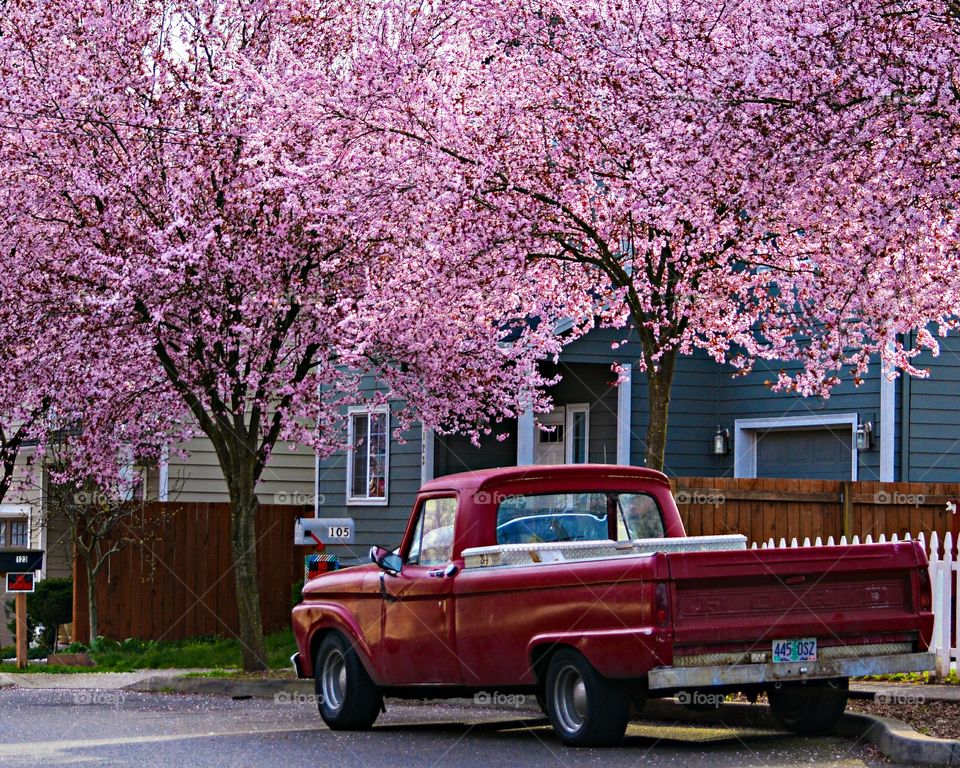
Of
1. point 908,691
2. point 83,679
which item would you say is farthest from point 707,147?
point 83,679

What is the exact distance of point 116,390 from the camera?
19250 mm

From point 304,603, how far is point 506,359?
24.4ft

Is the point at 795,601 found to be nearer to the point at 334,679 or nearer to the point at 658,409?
the point at 334,679

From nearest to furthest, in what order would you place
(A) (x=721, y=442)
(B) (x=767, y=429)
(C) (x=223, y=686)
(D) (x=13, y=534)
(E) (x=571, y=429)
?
1. (C) (x=223, y=686)
2. (B) (x=767, y=429)
3. (A) (x=721, y=442)
4. (E) (x=571, y=429)
5. (D) (x=13, y=534)

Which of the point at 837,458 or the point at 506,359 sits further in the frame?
the point at 837,458

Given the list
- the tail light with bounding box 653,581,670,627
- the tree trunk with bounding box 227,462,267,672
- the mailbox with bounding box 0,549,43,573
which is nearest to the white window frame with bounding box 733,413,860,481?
the tree trunk with bounding box 227,462,267,672

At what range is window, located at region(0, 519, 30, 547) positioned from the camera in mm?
34281

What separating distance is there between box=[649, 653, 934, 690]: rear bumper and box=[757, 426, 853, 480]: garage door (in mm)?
11537

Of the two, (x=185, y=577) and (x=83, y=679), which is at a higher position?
(x=185, y=577)

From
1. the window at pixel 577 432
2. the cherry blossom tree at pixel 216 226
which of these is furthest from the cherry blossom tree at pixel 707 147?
the window at pixel 577 432

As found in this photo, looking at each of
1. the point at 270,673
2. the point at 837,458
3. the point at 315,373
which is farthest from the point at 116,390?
the point at 837,458

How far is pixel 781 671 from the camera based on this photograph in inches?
405

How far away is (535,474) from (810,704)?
8.35ft

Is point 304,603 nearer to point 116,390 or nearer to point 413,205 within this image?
point 413,205
